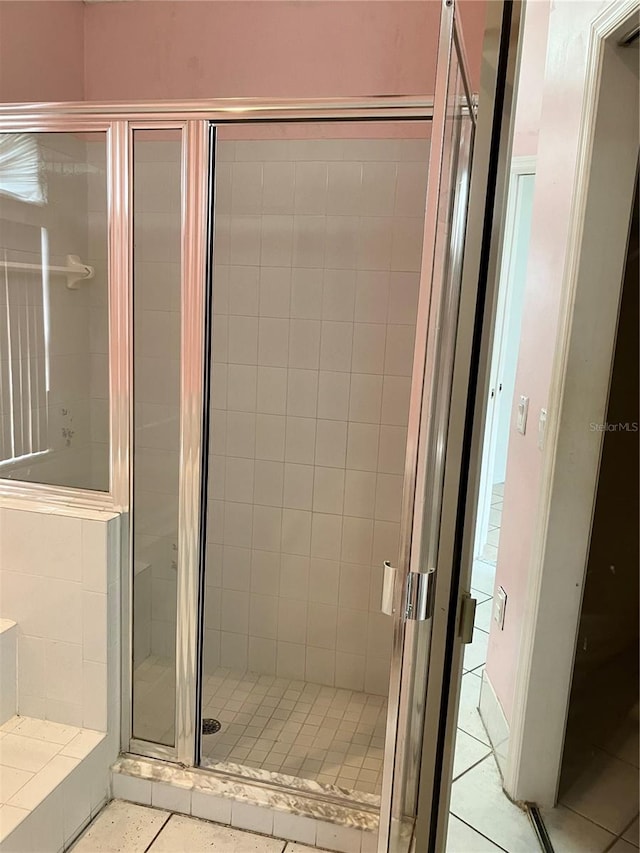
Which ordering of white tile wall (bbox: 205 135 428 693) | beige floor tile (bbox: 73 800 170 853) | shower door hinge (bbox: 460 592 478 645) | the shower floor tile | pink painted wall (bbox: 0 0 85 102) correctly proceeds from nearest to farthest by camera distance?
Result: shower door hinge (bbox: 460 592 478 645), beige floor tile (bbox: 73 800 170 853), the shower floor tile, pink painted wall (bbox: 0 0 85 102), white tile wall (bbox: 205 135 428 693)

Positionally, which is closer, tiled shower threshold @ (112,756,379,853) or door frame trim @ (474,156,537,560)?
door frame trim @ (474,156,537,560)

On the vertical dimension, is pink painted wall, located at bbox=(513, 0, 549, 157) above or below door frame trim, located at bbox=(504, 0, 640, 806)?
above

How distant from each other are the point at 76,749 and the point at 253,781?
0.52 meters

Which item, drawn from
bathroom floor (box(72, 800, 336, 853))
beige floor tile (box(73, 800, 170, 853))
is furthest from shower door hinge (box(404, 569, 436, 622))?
beige floor tile (box(73, 800, 170, 853))

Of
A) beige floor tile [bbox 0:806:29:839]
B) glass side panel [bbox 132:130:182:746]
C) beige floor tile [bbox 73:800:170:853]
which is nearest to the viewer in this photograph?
beige floor tile [bbox 0:806:29:839]

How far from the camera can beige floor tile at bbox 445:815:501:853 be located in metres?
1.21

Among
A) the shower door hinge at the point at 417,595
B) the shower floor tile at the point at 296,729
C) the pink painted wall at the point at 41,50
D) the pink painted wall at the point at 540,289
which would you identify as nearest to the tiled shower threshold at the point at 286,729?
the shower floor tile at the point at 296,729

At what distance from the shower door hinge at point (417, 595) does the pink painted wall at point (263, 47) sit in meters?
1.68

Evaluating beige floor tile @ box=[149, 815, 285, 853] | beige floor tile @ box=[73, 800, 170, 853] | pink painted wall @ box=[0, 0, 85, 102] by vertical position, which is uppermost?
pink painted wall @ box=[0, 0, 85, 102]

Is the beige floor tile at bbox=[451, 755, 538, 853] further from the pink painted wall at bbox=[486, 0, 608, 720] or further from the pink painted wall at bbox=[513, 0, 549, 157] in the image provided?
the pink painted wall at bbox=[513, 0, 549, 157]

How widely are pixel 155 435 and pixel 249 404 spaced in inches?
19.9

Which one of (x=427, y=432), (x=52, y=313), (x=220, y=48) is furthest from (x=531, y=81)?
(x=52, y=313)

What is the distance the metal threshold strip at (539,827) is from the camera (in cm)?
113

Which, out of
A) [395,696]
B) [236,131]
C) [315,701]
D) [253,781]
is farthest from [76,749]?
[236,131]
